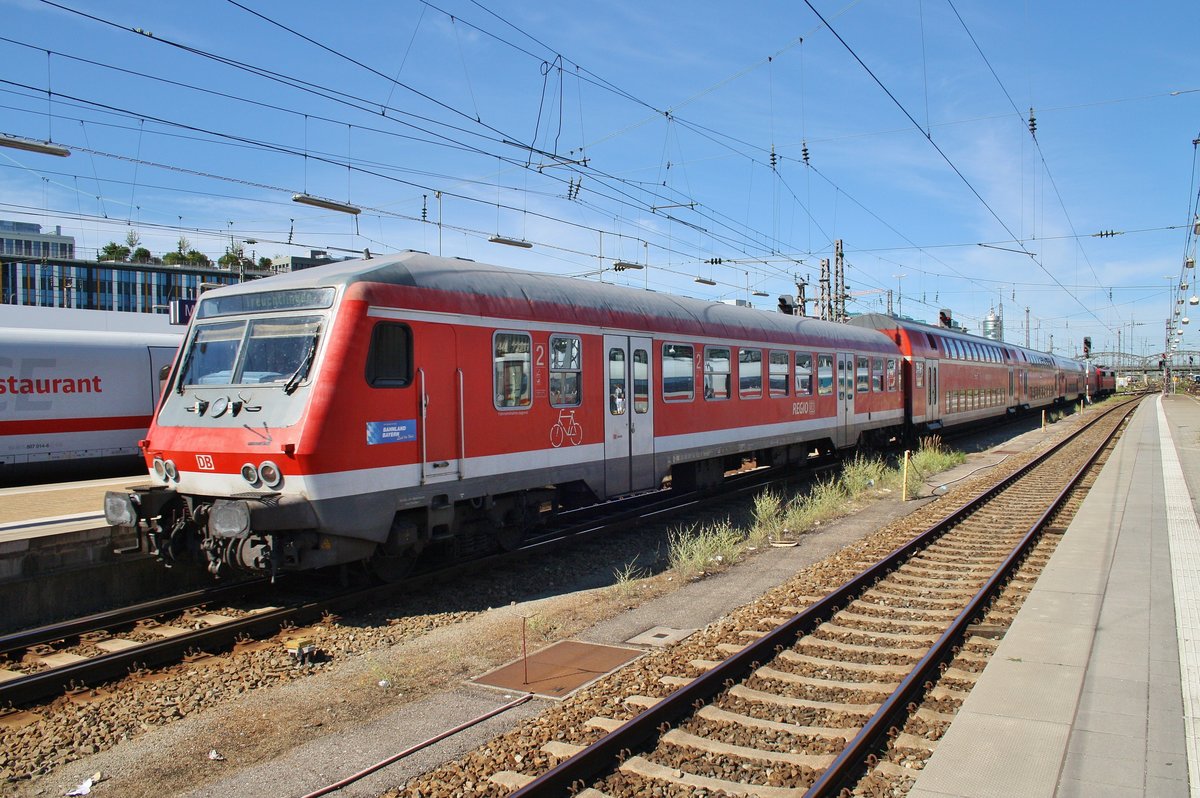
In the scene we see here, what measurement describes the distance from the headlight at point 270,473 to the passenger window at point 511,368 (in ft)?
8.57

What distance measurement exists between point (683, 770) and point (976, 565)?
6463 mm

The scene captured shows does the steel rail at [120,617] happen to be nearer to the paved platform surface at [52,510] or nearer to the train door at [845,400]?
the paved platform surface at [52,510]

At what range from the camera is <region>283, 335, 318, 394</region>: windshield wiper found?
763cm

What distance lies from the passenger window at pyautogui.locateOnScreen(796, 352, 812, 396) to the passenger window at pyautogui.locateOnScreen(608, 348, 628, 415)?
6436 millimetres

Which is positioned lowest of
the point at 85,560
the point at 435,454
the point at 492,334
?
the point at 85,560

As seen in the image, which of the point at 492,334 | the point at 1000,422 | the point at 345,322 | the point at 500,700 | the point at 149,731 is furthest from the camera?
the point at 1000,422

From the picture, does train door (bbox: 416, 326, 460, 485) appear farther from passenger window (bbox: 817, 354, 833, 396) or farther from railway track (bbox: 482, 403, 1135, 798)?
passenger window (bbox: 817, 354, 833, 396)

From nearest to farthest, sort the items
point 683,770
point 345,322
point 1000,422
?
point 683,770, point 345,322, point 1000,422

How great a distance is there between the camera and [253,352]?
27.0 ft

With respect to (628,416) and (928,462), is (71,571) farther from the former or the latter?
(928,462)

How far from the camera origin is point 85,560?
858cm

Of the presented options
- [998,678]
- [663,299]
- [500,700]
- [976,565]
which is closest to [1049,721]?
[998,678]

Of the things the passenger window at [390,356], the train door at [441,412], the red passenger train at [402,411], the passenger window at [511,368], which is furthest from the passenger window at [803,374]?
the passenger window at [390,356]

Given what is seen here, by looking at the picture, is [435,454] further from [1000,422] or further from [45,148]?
[1000,422]
